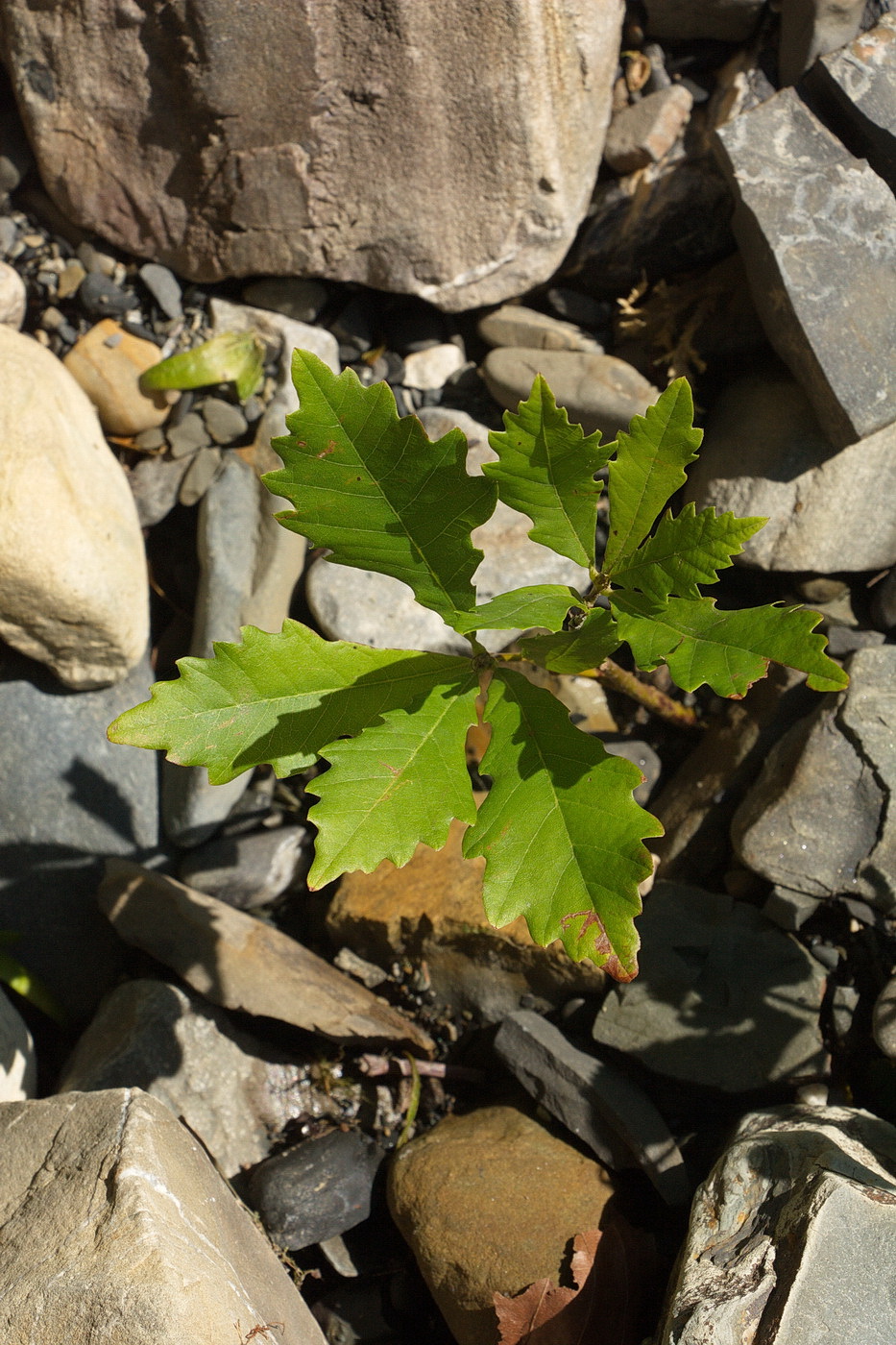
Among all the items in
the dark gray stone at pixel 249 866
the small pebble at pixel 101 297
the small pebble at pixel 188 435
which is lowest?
the dark gray stone at pixel 249 866

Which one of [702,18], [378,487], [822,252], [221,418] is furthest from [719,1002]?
[702,18]

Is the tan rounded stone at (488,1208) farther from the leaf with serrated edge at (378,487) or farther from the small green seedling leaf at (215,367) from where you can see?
the small green seedling leaf at (215,367)

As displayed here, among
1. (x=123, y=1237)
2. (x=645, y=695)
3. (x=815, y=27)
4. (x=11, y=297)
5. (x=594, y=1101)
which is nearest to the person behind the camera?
(x=123, y=1237)

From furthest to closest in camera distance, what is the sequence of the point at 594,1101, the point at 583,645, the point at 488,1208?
1. the point at 594,1101
2. the point at 488,1208
3. the point at 583,645

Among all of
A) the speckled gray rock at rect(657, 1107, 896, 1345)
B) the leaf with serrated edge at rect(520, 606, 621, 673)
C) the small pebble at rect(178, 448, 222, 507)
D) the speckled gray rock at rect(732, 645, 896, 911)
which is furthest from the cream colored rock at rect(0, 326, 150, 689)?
the speckled gray rock at rect(657, 1107, 896, 1345)

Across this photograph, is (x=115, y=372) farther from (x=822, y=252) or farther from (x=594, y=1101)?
(x=594, y=1101)

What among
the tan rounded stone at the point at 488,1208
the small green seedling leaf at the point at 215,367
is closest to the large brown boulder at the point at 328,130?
the small green seedling leaf at the point at 215,367

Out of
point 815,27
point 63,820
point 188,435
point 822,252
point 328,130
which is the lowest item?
point 63,820
